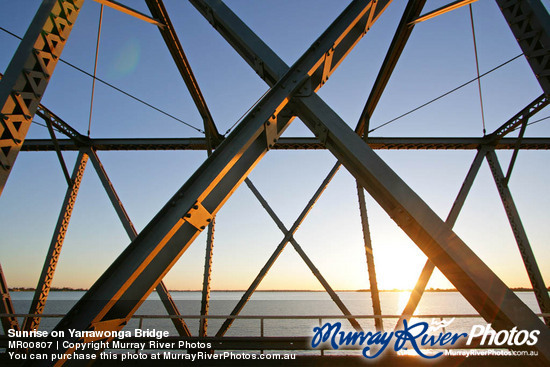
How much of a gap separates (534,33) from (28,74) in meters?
6.50

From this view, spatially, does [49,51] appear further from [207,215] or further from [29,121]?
[207,215]

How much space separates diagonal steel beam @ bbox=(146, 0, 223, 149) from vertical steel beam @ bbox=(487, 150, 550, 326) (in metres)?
10.3

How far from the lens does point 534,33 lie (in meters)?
3.94

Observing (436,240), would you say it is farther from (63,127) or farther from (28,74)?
(63,127)

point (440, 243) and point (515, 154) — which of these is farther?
point (515, 154)

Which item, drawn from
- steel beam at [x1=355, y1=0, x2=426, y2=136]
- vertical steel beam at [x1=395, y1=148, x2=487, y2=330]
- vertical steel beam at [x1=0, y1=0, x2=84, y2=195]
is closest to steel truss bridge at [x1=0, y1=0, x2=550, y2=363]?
vertical steel beam at [x1=0, y1=0, x2=84, y2=195]

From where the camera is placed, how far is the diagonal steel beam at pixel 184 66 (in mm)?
7102

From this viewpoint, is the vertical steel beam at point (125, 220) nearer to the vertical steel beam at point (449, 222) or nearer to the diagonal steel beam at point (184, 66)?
the diagonal steel beam at point (184, 66)

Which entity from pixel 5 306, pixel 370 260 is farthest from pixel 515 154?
pixel 5 306

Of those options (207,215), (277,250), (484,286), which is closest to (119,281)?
(207,215)

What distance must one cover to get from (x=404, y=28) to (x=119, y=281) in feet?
28.4

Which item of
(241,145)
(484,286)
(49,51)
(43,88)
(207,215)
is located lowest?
(484,286)

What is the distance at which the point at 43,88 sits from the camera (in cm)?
356

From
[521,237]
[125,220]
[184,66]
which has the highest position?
[184,66]
